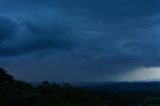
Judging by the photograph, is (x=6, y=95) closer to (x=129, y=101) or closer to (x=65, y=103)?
(x=65, y=103)

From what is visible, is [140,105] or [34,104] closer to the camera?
[34,104]

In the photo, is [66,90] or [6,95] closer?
[6,95]

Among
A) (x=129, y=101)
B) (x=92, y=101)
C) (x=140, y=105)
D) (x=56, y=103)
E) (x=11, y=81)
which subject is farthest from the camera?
(x=140, y=105)

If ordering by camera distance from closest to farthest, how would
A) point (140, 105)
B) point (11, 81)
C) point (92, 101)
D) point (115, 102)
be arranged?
1. point (92, 101)
2. point (11, 81)
3. point (115, 102)
4. point (140, 105)

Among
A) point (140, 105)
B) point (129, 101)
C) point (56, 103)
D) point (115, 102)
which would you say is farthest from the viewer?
point (140, 105)

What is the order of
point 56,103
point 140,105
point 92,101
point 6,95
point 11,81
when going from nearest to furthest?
1. point 56,103
2. point 6,95
3. point 92,101
4. point 11,81
5. point 140,105

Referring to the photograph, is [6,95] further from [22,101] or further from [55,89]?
[55,89]

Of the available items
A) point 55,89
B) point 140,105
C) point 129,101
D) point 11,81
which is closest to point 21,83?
point 11,81

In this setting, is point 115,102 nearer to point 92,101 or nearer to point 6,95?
point 92,101
